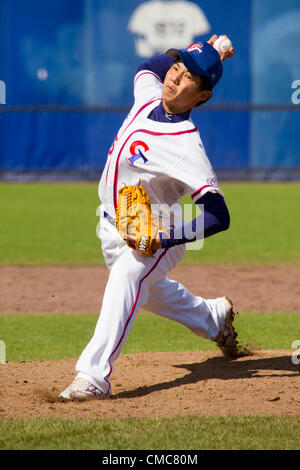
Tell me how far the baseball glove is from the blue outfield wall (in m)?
14.9

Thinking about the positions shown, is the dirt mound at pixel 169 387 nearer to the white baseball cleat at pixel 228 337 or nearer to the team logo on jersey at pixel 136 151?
the white baseball cleat at pixel 228 337

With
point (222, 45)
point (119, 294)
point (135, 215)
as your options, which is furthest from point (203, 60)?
point (119, 294)

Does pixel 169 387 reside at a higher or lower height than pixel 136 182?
lower

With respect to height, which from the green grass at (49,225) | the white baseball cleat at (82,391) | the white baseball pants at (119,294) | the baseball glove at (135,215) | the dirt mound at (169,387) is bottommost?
the green grass at (49,225)

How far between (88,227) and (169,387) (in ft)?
27.7

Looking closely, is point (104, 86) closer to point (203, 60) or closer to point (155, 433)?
point (203, 60)

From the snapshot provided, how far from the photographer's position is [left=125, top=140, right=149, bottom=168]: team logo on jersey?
4.05 metres

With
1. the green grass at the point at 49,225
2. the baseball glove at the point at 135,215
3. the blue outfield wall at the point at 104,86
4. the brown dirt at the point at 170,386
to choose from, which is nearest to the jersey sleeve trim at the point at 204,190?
the baseball glove at the point at 135,215

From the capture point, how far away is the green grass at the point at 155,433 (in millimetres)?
3359

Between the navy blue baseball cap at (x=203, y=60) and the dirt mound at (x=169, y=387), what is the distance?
1.62m

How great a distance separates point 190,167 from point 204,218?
0.26 meters

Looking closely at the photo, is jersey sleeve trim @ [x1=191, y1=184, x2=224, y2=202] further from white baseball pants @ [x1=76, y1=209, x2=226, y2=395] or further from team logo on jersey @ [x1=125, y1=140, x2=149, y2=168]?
white baseball pants @ [x1=76, y1=209, x2=226, y2=395]

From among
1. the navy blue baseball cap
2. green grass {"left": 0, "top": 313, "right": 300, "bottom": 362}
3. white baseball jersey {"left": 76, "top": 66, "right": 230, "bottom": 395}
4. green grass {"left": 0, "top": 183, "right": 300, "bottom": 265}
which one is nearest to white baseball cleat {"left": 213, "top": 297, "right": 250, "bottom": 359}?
green grass {"left": 0, "top": 313, "right": 300, "bottom": 362}

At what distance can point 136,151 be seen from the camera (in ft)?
13.4
